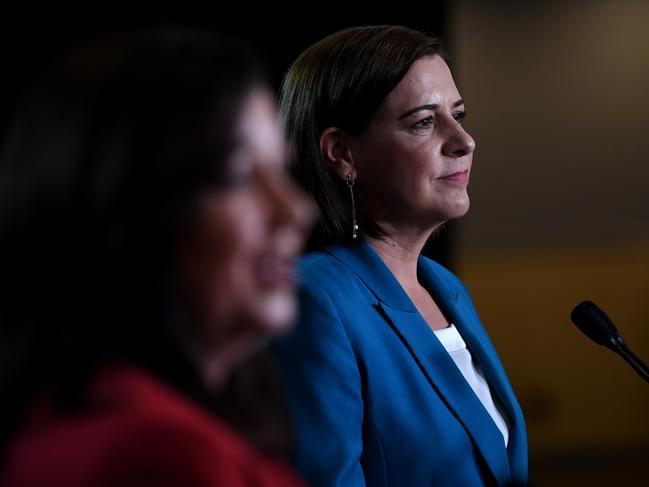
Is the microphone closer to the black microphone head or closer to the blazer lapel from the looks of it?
the black microphone head

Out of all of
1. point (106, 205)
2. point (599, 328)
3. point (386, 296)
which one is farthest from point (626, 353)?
point (106, 205)

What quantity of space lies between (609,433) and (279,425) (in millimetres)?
3811

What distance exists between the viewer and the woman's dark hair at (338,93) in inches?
59.5

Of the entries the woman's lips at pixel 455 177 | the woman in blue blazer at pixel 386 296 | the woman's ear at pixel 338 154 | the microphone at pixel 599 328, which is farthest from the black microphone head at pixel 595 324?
the woman's ear at pixel 338 154

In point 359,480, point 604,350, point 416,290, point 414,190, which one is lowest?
point 604,350

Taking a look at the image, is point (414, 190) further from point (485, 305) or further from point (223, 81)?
point (485, 305)

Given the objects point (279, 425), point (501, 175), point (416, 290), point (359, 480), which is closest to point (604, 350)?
point (501, 175)

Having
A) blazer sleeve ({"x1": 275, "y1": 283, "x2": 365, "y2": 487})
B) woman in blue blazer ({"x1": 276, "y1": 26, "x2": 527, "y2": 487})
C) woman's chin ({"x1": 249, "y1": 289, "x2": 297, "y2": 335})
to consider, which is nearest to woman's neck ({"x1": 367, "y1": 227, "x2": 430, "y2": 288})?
woman in blue blazer ({"x1": 276, "y1": 26, "x2": 527, "y2": 487})

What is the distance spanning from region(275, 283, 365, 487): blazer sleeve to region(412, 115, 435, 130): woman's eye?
36 cm

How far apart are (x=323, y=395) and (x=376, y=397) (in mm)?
98

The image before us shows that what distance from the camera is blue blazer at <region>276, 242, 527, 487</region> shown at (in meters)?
1.29

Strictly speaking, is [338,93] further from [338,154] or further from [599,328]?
[599,328]

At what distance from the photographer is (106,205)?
589 millimetres

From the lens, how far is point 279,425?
0.77 metres
